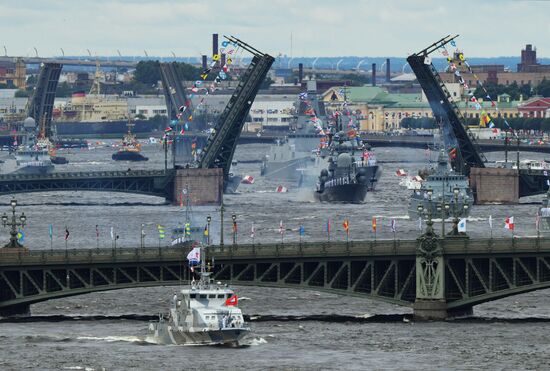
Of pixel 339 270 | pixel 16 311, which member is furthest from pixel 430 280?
pixel 16 311

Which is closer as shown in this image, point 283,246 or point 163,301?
point 283,246

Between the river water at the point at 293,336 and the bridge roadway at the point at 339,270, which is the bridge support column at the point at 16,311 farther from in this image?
the river water at the point at 293,336

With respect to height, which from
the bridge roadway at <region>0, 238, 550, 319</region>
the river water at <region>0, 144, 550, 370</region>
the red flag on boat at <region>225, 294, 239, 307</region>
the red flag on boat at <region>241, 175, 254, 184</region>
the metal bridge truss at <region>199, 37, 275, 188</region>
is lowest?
the river water at <region>0, 144, 550, 370</region>

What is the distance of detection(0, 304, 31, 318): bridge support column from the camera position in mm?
86550

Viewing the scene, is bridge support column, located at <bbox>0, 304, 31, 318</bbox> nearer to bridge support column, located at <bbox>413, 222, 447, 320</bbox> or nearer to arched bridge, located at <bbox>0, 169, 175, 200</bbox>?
bridge support column, located at <bbox>413, 222, 447, 320</bbox>

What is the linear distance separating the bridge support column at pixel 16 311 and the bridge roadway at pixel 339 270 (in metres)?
0.07

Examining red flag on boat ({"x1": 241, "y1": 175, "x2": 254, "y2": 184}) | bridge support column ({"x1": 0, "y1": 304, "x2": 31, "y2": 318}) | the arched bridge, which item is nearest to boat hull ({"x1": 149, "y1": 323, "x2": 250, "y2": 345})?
bridge support column ({"x1": 0, "y1": 304, "x2": 31, "y2": 318})

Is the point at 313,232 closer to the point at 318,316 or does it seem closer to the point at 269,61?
the point at 269,61

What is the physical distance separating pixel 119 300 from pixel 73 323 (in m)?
10.6

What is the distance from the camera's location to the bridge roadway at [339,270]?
84.2 meters

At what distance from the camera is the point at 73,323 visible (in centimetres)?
8681

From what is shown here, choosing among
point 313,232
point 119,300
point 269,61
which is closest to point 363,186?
point 269,61

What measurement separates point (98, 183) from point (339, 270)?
7450cm

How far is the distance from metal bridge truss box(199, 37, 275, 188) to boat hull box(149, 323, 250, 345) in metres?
66.6
